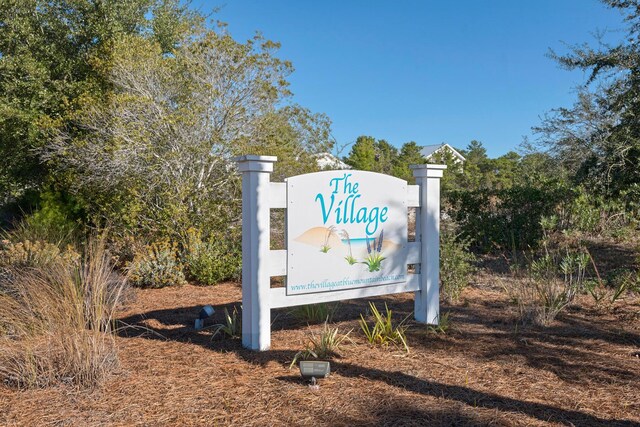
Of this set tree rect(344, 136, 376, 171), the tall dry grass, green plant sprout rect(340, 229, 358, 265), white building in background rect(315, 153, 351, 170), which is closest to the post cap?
green plant sprout rect(340, 229, 358, 265)

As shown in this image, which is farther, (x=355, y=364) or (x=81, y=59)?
(x=81, y=59)

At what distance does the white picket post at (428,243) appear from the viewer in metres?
5.80

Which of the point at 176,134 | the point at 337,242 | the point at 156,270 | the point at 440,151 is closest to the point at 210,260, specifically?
the point at 156,270

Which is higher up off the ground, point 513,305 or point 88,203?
point 88,203

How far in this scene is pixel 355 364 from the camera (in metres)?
4.41

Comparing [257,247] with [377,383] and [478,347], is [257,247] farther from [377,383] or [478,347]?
[478,347]

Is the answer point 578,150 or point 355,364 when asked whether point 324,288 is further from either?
point 578,150

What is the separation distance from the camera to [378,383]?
3.97m

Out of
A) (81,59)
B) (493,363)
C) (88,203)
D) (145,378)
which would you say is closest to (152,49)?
(81,59)

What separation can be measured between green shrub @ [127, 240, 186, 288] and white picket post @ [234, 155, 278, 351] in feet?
12.9

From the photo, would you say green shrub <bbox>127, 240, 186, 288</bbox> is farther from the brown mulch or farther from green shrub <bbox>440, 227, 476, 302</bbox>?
green shrub <bbox>440, 227, 476, 302</bbox>

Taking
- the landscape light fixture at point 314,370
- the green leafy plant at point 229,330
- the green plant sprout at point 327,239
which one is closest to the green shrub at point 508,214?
the green plant sprout at point 327,239

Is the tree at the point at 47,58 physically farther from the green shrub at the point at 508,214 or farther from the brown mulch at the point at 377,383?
the brown mulch at the point at 377,383

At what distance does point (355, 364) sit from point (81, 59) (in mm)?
10859
